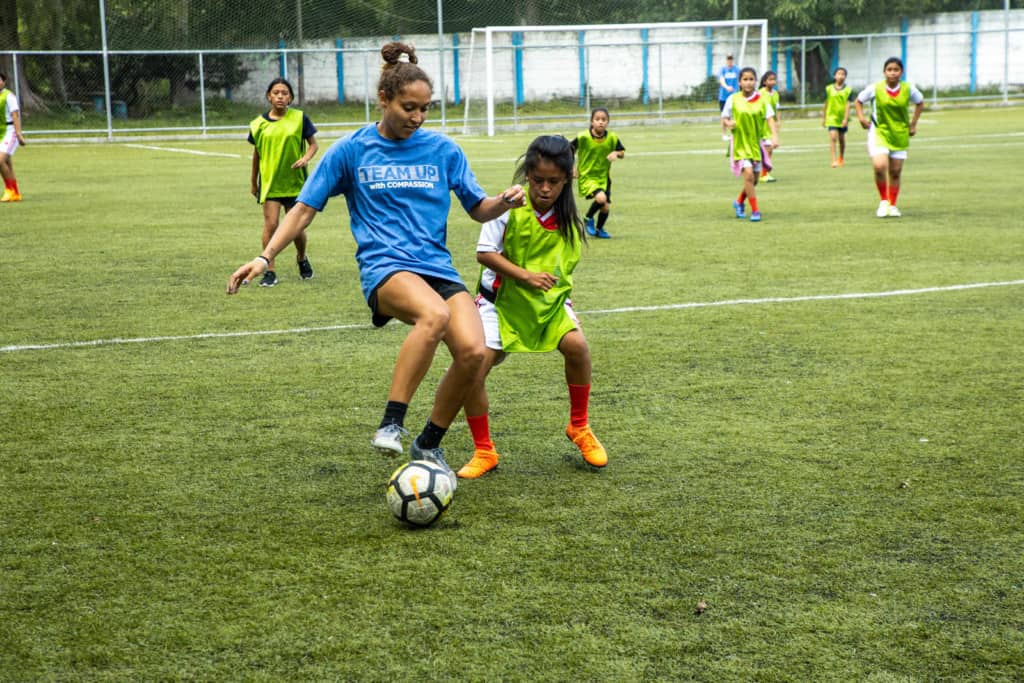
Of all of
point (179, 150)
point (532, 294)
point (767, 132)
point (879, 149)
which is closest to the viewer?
point (532, 294)

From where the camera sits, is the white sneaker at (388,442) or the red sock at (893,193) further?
the red sock at (893,193)

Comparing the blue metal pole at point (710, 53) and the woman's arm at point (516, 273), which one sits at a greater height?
→ the blue metal pole at point (710, 53)

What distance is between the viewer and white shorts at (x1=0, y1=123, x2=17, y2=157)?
18031 mm

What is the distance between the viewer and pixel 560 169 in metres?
4.89

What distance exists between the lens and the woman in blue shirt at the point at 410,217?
189 inches

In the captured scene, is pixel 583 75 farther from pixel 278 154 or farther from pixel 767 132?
pixel 278 154

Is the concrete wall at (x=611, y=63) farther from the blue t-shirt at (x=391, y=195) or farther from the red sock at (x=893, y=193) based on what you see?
the blue t-shirt at (x=391, y=195)

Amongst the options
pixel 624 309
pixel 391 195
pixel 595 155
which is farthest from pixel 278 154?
pixel 391 195

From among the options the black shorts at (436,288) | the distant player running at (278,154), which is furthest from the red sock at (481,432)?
the distant player running at (278,154)

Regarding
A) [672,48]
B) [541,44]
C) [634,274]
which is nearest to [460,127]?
[541,44]

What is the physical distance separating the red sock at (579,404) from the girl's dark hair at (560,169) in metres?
0.62

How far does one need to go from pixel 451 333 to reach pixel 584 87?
35.5 metres

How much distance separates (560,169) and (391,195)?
0.69 m

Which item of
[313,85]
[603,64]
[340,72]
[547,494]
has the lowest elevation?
[547,494]
